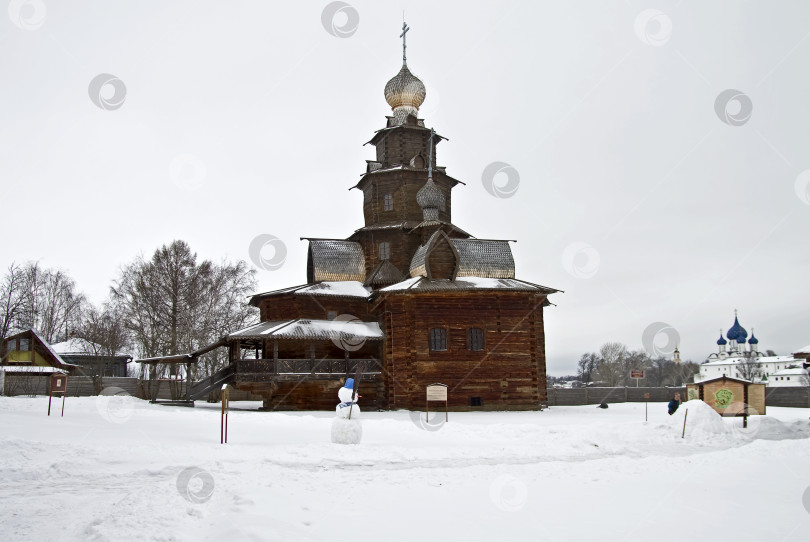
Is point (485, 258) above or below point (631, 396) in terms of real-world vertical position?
above

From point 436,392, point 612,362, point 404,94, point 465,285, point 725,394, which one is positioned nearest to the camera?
point 436,392

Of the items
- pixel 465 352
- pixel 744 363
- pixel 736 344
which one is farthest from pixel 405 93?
pixel 736 344

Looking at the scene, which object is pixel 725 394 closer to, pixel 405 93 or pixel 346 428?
pixel 346 428

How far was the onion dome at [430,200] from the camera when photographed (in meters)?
32.4

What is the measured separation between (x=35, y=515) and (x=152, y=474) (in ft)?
9.84

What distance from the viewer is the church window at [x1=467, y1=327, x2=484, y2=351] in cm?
2842

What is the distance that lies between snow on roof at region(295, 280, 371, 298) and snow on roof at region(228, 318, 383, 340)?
129 cm

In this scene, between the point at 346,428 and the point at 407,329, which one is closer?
the point at 346,428

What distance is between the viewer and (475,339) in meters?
28.5

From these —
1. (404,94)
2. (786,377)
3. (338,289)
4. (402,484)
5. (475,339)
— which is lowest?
(402,484)

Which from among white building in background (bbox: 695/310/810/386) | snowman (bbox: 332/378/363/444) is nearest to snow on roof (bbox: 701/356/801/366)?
white building in background (bbox: 695/310/810/386)

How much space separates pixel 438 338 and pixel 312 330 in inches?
207

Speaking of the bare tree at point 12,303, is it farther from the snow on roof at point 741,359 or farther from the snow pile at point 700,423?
the snow on roof at point 741,359

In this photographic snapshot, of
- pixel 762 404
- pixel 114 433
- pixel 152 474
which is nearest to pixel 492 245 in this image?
pixel 762 404
